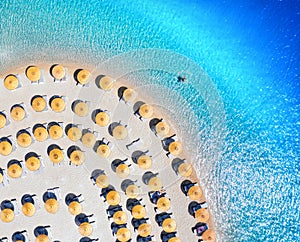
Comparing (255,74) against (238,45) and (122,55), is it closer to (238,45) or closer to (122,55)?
(238,45)

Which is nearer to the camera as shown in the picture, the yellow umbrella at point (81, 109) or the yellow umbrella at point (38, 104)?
the yellow umbrella at point (38, 104)

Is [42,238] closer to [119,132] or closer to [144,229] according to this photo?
[144,229]

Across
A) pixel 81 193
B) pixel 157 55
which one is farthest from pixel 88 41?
pixel 81 193

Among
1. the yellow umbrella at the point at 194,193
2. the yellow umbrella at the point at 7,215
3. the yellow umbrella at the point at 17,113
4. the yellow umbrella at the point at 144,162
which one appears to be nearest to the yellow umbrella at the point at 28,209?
the yellow umbrella at the point at 7,215

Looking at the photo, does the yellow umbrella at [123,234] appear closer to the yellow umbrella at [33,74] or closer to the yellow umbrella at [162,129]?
the yellow umbrella at [162,129]

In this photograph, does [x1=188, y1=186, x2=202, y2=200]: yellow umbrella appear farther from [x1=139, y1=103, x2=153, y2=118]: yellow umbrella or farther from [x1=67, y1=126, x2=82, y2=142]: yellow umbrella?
[x1=67, y1=126, x2=82, y2=142]: yellow umbrella

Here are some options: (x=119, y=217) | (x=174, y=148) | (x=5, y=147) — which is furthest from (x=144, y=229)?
(x=5, y=147)

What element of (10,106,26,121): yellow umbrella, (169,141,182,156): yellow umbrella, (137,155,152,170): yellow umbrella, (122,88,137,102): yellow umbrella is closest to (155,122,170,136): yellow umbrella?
(169,141,182,156): yellow umbrella
